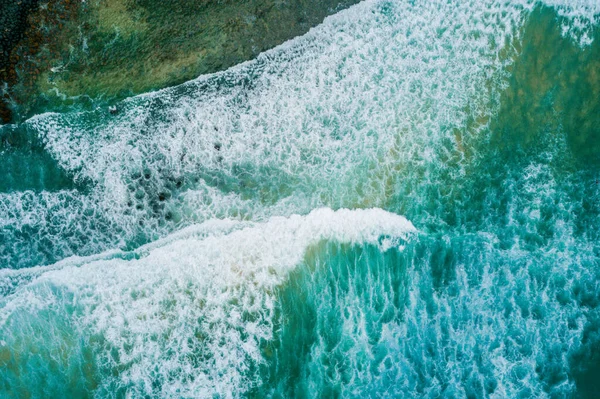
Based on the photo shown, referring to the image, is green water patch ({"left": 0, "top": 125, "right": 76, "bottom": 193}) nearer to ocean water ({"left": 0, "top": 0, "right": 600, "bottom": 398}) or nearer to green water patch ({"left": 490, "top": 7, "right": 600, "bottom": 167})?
ocean water ({"left": 0, "top": 0, "right": 600, "bottom": 398})

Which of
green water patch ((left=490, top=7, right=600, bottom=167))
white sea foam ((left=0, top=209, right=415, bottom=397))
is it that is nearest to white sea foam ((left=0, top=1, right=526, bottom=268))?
green water patch ((left=490, top=7, right=600, bottom=167))

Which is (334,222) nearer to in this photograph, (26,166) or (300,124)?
(300,124)

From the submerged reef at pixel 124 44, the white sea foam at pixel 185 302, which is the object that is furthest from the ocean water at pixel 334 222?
the submerged reef at pixel 124 44

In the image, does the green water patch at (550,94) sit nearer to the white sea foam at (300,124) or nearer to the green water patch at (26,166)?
the white sea foam at (300,124)

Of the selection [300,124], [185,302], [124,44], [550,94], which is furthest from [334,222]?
[124,44]

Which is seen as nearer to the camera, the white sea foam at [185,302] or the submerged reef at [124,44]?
the white sea foam at [185,302]

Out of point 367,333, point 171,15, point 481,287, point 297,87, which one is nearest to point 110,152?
point 171,15
